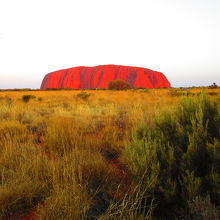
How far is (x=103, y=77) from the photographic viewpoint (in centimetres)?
9850

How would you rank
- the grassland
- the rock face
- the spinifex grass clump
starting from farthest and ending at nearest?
the rock face
the spinifex grass clump
the grassland

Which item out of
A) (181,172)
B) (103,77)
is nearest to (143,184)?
(181,172)

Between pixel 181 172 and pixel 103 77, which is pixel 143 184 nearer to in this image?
pixel 181 172

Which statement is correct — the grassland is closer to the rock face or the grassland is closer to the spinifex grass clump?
the spinifex grass clump

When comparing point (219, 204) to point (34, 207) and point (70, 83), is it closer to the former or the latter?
point (34, 207)

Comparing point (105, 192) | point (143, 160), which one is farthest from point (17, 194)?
point (143, 160)

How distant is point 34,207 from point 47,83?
118622mm

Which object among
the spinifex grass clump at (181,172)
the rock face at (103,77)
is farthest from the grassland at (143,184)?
the rock face at (103,77)

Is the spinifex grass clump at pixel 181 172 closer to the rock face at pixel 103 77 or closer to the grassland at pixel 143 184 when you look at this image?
the grassland at pixel 143 184

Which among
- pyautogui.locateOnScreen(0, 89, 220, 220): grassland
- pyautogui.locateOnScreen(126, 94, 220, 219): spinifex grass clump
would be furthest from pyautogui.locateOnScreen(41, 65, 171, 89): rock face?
pyautogui.locateOnScreen(126, 94, 220, 219): spinifex grass clump

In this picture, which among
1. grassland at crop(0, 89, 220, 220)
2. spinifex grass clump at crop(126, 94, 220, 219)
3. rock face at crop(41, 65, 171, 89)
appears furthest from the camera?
rock face at crop(41, 65, 171, 89)

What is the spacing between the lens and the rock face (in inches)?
3812

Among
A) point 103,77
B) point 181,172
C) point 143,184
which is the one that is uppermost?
point 103,77

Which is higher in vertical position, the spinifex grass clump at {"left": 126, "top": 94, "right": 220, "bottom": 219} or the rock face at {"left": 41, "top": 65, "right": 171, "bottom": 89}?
the rock face at {"left": 41, "top": 65, "right": 171, "bottom": 89}
